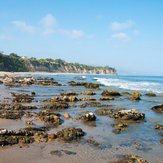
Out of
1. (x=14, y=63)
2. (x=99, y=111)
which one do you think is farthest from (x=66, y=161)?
(x=14, y=63)

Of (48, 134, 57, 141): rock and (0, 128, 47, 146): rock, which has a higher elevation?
(0, 128, 47, 146): rock

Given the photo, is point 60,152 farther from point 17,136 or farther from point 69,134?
point 17,136

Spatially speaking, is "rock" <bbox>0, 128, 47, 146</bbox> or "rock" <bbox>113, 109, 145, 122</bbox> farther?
"rock" <bbox>113, 109, 145, 122</bbox>

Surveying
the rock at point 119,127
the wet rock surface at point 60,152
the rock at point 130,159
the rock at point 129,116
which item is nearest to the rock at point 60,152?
the wet rock surface at point 60,152

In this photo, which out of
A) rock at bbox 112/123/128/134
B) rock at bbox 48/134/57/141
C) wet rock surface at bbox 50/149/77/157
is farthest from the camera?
rock at bbox 112/123/128/134

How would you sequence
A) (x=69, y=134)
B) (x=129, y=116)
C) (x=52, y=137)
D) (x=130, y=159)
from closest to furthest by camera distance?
(x=130, y=159) → (x=52, y=137) → (x=69, y=134) → (x=129, y=116)

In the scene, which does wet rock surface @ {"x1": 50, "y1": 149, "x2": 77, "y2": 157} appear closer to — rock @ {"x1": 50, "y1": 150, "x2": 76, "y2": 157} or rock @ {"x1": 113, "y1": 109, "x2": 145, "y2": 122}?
rock @ {"x1": 50, "y1": 150, "x2": 76, "y2": 157}

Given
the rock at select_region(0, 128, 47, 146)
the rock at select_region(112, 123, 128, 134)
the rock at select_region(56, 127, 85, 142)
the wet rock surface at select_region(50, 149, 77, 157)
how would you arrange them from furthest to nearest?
the rock at select_region(112, 123, 128, 134) → the rock at select_region(56, 127, 85, 142) → the rock at select_region(0, 128, 47, 146) → the wet rock surface at select_region(50, 149, 77, 157)

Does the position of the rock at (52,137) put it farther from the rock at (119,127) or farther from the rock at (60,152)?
the rock at (119,127)

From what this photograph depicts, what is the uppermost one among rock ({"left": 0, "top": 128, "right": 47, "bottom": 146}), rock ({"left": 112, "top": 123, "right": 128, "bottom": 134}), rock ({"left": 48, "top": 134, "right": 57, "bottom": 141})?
rock ({"left": 0, "top": 128, "right": 47, "bottom": 146})

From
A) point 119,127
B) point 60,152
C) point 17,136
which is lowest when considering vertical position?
point 119,127

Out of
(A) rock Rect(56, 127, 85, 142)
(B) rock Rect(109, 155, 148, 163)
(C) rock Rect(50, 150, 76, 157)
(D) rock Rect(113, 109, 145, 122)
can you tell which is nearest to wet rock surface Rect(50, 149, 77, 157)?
(C) rock Rect(50, 150, 76, 157)

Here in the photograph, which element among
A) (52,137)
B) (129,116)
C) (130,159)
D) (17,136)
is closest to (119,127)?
(129,116)

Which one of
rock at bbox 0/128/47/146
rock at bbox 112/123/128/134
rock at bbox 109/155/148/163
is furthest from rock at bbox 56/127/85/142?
rock at bbox 109/155/148/163
